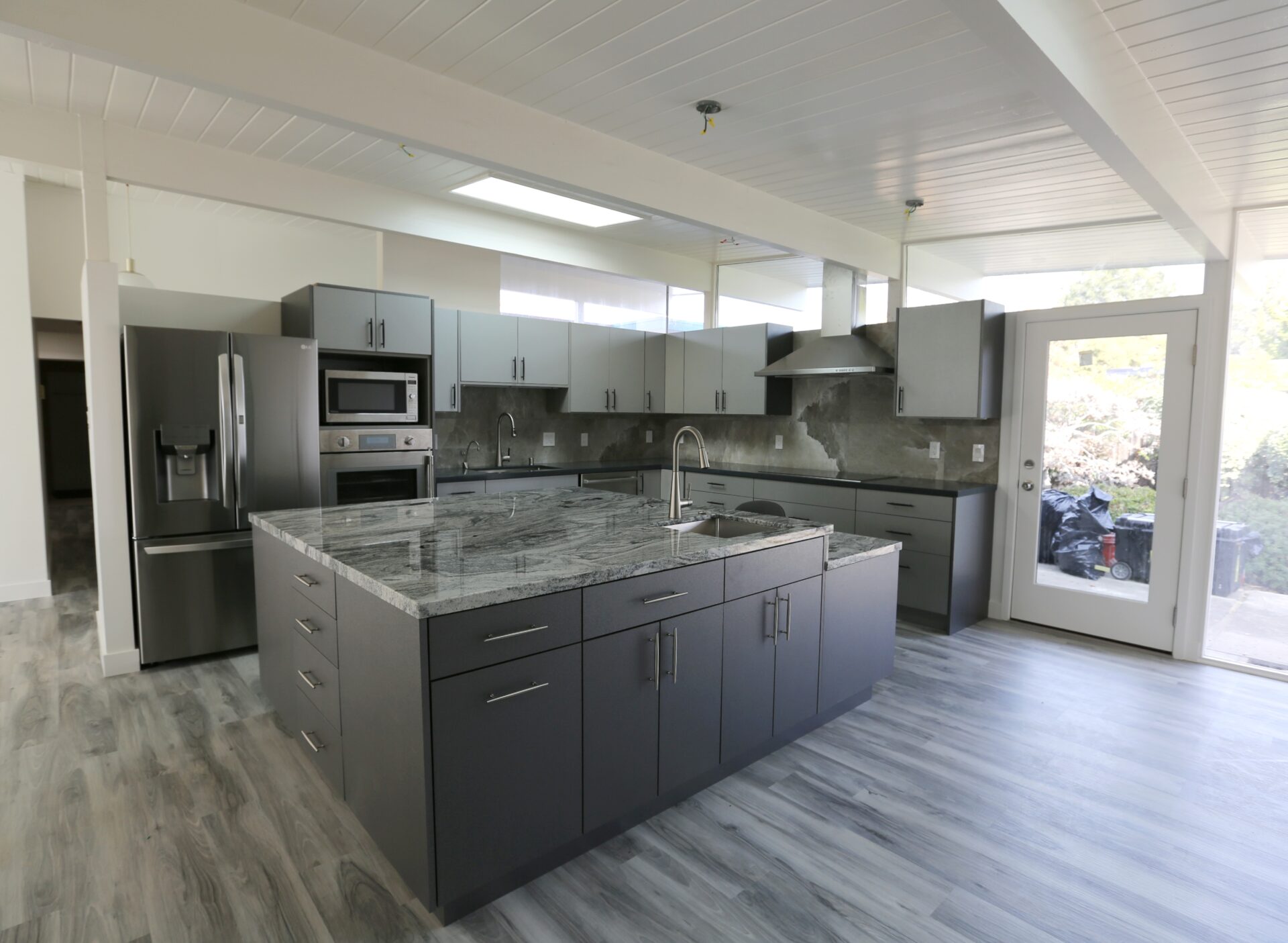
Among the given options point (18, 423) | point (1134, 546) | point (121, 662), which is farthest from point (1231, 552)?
point (18, 423)

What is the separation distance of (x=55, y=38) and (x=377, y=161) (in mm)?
1992

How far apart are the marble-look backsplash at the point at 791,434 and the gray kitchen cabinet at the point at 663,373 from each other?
0.42 m

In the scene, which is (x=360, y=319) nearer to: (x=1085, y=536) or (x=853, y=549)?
(x=853, y=549)

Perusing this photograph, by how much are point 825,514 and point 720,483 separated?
1.01m

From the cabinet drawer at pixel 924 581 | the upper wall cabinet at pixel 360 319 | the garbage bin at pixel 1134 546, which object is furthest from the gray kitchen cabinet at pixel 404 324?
the garbage bin at pixel 1134 546

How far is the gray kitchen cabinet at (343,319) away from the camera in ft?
13.5

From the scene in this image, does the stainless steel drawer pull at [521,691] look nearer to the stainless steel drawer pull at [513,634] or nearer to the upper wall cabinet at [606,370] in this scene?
the stainless steel drawer pull at [513,634]

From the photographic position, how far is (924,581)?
442cm

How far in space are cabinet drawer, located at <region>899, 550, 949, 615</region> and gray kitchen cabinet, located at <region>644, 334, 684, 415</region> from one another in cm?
248

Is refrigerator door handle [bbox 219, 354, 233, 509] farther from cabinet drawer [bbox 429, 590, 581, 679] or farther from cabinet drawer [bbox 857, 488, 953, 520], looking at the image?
cabinet drawer [bbox 857, 488, 953, 520]

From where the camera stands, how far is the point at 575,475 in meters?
5.65

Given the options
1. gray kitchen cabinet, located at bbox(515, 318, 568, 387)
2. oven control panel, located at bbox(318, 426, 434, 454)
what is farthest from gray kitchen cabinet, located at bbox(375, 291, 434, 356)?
gray kitchen cabinet, located at bbox(515, 318, 568, 387)

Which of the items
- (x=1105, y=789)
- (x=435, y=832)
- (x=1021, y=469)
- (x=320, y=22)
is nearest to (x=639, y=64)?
(x=320, y=22)

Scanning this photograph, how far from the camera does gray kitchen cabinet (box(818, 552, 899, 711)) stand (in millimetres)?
2922
